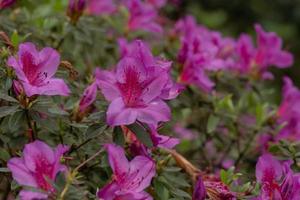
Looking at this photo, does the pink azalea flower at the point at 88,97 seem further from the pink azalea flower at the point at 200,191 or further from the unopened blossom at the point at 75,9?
the unopened blossom at the point at 75,9

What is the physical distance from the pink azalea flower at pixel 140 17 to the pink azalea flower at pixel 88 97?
1.01 metres

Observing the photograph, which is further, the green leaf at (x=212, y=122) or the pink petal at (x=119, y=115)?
the green leaf at (x=212, y=122)

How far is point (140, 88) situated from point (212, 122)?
729 millimetres

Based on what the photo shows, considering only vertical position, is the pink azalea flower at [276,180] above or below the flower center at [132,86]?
below

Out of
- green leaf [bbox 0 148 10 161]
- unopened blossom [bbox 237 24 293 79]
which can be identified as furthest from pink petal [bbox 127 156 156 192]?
unopened blossom [bbox 237 24 293 79]

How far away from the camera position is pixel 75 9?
2168 millimetres

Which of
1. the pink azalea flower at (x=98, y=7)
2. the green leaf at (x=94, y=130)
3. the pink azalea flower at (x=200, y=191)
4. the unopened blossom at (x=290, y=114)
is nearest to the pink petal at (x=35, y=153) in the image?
the green leaf at (x=94, y=130)

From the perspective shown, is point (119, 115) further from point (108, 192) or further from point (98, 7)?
point (98, 7)

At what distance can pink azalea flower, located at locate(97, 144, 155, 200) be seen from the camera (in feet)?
4.57

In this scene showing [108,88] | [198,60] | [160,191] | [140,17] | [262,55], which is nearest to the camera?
[108,88]

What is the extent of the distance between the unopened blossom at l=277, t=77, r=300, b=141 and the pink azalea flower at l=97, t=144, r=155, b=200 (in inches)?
36.4

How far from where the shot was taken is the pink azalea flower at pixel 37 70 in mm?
1507

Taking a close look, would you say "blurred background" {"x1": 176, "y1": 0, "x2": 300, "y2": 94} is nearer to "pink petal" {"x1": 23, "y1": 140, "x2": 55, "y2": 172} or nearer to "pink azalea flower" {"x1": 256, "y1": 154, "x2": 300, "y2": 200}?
"pink azalea flower" {"x1": 256, "y1": 154, "x2": 300, "y2": 200}

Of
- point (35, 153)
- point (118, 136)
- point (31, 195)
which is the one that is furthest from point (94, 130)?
point (31, 195)
